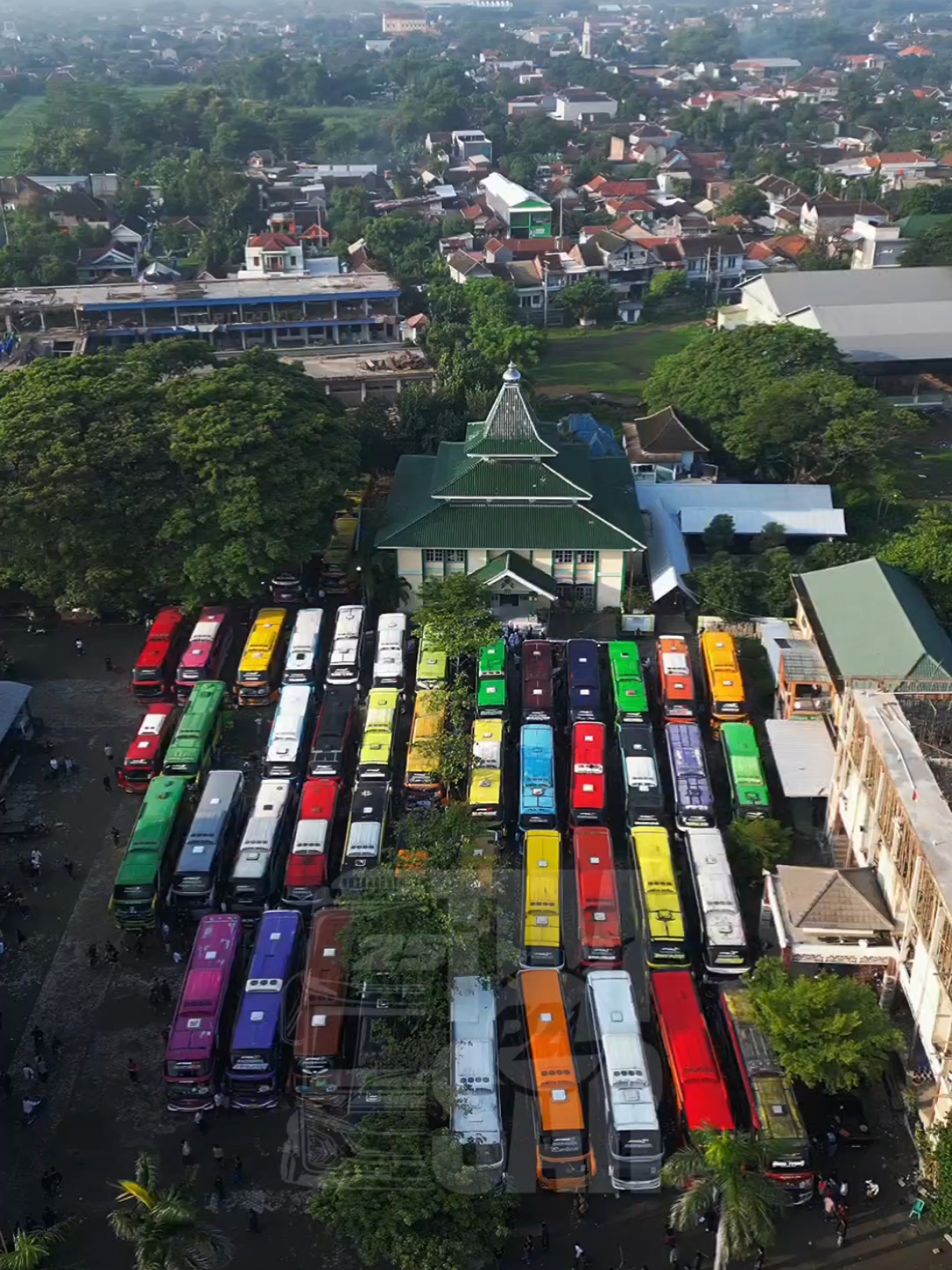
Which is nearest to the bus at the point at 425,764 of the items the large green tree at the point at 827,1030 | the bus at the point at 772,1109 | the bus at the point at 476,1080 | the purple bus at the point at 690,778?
the purple bus at the point at 690,778

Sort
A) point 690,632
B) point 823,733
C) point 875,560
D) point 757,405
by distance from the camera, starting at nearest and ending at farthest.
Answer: point 823,733, point 875,560, point 690,632, point 757,405

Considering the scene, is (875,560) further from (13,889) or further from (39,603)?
(39,603)

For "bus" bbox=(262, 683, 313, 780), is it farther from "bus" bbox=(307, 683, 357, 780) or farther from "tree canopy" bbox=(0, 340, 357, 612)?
"tree canopy" bbox=(0, 340, 357, 612)

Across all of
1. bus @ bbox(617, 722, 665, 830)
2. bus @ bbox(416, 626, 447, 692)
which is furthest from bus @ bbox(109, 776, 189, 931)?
bus @ bbox(617, 722, 665, 830)

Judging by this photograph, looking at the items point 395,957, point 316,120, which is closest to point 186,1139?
point 395,957

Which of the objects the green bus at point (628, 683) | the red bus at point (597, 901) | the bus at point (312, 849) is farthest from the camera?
the green bus at point (628, 683)

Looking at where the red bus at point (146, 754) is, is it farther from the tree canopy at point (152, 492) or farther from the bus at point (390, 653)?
the bus at point (390, 653)

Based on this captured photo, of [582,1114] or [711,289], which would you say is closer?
[582,1114]
